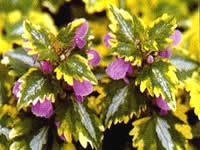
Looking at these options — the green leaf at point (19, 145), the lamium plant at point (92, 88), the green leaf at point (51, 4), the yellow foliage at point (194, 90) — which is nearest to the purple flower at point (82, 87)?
the lamium plant at point (92, 88)

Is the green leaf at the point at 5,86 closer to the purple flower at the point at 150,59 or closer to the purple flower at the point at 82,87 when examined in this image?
the purple flower at the point at 82,87

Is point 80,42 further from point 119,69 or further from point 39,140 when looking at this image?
point 39,140

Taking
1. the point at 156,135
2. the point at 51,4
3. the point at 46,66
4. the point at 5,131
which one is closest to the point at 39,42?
the point at 46,66

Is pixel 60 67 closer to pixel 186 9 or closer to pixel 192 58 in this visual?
pixel 192 58

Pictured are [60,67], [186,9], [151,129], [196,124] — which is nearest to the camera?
[60,67]

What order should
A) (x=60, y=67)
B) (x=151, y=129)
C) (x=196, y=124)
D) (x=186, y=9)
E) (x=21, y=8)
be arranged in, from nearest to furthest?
(x=60, y=67), (x=151, y=129), (x=196, y=124), (x=21, y=8), (x=186, y=9)

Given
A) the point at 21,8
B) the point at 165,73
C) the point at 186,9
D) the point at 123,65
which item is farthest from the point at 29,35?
the point at 186,9
